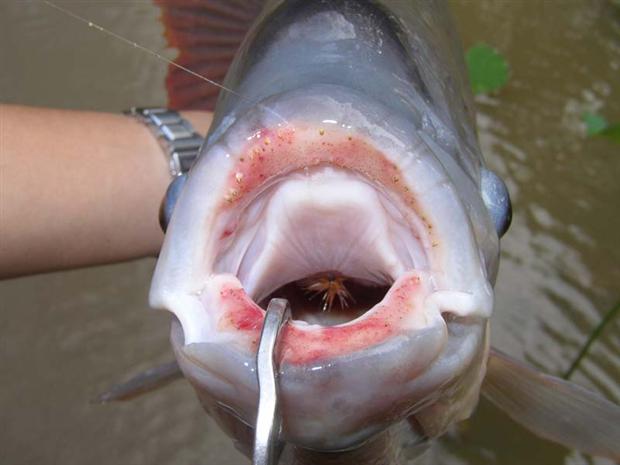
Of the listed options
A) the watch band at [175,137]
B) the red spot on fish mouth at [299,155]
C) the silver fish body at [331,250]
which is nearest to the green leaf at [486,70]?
the watch band at [175,137]

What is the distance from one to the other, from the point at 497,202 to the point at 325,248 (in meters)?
0.21

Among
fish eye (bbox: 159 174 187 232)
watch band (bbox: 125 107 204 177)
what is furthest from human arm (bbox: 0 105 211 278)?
fish eye (bbox: 159 174 187 232)

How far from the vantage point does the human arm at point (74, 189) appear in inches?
45.5

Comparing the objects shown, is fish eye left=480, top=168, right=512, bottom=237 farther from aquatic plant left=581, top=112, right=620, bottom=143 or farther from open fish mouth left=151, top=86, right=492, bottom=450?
aquatic plant left=581, top=112, right=620, bottom=143

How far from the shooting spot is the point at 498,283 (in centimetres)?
166

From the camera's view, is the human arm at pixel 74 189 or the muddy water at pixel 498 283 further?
the muddy water at pixel 498 283

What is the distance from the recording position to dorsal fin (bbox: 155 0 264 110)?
1.56 metres

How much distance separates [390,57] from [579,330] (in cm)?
93

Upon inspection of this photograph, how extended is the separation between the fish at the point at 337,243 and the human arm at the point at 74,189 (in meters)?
0.42

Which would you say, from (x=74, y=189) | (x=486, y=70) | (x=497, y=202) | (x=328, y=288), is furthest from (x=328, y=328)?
(x=486, y=70)

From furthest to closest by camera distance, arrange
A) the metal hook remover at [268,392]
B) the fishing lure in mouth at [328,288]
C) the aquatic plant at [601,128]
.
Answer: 1. the aquatic plant at [601,128]
2. the fishing lure in mouth at [328,288]
3. the metal hook remover at [268,392]

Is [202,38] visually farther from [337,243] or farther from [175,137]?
[337,243]

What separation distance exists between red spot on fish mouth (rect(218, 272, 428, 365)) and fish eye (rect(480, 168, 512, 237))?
239 mm

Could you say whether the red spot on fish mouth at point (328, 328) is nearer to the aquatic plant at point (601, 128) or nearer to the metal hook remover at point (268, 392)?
the metal hook remover at point (268, 392)
